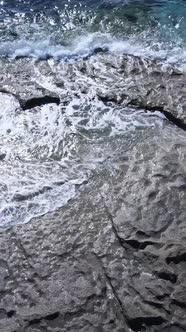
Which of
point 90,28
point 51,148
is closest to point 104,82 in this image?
point 51,148

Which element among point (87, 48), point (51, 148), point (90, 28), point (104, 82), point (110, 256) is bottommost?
point (110, 256)

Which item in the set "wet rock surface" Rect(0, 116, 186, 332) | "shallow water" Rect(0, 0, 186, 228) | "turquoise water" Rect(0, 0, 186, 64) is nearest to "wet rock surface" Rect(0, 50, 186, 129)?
"shallow water" Rect(0, 0, 186, 228)

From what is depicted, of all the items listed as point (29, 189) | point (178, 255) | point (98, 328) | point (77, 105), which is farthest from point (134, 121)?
point (98, 328)

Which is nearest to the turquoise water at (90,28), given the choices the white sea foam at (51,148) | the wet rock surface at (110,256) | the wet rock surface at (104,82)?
the wet rock surface at (104,82)

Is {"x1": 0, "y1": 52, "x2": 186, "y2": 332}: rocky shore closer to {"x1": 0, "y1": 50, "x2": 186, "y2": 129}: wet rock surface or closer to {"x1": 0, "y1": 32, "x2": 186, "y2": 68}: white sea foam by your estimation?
{"x1": 0, "y1": 50, "x2": 186, "y2": 129}: wet rock surface

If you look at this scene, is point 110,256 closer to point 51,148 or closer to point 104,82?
point 51,148
